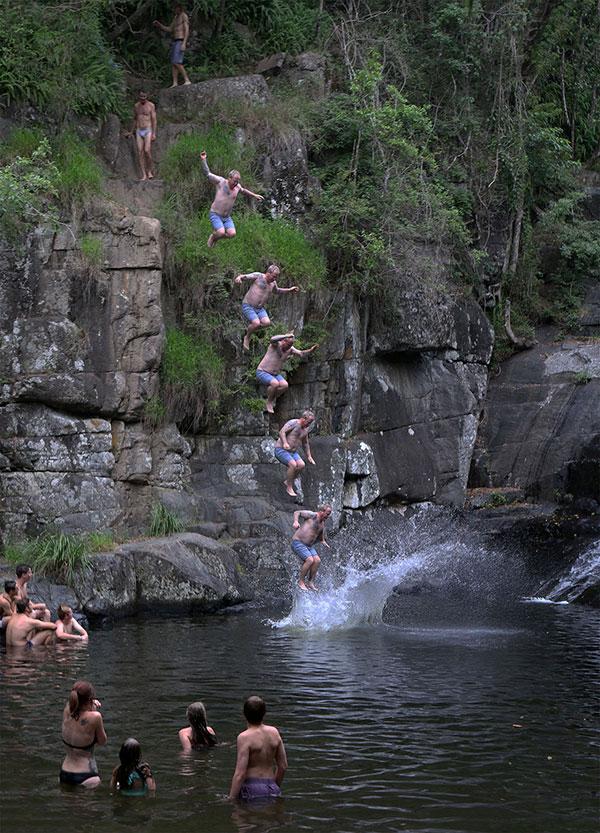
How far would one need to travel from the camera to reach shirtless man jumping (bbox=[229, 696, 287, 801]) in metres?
7.73

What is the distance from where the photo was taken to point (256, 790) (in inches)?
310

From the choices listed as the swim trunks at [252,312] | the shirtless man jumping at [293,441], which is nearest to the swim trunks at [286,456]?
the shirtless man jumping at [293,441]

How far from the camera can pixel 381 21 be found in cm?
2792

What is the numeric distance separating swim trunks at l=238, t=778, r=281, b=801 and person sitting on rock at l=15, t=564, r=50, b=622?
26.1 ft

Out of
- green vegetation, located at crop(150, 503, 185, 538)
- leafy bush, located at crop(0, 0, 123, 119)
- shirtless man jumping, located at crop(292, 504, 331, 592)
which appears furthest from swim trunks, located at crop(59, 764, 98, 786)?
leafy bush, located at crop(0, 0, 123, 119)

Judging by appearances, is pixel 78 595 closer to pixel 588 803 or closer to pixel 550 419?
pixel 588 803

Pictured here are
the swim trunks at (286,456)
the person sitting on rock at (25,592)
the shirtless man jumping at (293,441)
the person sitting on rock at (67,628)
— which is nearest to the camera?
the person sitting on rock at (67,628)

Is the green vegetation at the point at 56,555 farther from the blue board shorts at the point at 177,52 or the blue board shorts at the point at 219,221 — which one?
the blue board shorts at the point at 177,52

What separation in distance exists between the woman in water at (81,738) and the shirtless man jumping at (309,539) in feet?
28.2

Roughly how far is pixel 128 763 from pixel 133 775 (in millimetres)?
115

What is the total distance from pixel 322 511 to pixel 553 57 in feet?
62.7

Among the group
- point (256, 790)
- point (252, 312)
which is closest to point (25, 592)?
point (252, 312)

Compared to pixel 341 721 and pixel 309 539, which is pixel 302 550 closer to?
pixel 309 539

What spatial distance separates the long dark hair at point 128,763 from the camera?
787 centimetres
